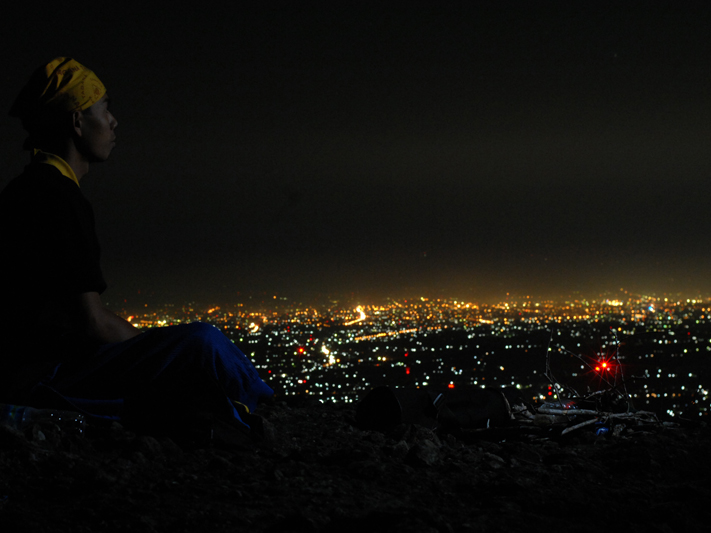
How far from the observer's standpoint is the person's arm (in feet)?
10.1

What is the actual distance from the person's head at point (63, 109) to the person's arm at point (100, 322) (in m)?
0.95

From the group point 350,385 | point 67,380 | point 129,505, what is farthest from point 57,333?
point 350,385

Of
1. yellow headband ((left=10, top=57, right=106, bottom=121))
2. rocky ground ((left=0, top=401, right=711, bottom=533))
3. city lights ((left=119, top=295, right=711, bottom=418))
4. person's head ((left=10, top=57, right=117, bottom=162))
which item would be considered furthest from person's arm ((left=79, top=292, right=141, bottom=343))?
city lights ((left=119, top=295, right=711, bottom=418))

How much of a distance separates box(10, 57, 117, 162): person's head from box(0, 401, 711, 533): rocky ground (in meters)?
1.68

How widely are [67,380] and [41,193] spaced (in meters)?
1.09

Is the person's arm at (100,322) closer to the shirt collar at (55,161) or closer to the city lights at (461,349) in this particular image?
the shirt collar at (55,161)

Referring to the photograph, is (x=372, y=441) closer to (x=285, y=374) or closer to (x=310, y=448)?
(x=310, y=448)

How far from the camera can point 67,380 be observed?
324cm

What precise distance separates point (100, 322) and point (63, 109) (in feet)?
4.20

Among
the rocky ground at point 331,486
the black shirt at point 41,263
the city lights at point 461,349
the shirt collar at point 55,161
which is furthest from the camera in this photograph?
the city lights at point 461,349

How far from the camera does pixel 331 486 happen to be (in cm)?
272

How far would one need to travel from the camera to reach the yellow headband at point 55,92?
3.27 m

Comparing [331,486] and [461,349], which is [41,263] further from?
[461,349]

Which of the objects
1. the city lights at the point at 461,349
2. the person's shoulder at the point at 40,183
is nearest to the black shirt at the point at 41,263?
the person's shoulder at the point at 40,183
